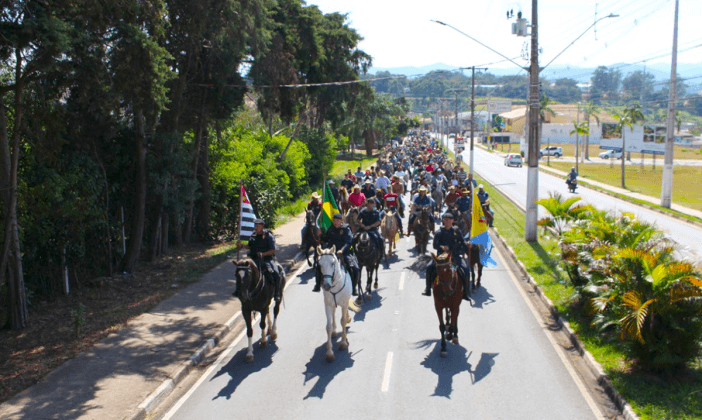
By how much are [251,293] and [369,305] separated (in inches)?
166

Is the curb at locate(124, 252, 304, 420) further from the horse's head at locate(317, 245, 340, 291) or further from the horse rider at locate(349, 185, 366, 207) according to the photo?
the horse rider at locate(349, 185, 366, 207)

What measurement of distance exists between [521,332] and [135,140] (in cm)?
1221

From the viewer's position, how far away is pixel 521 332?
12094 mm

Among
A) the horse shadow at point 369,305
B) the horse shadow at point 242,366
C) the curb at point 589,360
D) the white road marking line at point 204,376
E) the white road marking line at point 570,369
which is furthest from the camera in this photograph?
the horse shadow at point 369,305

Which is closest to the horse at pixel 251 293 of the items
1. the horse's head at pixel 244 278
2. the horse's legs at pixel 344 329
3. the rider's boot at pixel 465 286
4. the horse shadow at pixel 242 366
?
the horse's head at pixel 244 278

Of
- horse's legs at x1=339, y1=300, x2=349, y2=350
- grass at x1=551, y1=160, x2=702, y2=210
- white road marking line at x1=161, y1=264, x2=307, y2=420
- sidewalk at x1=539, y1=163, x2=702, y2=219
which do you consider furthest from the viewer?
grass at x1=551, y1=160, x2=702, y2=210

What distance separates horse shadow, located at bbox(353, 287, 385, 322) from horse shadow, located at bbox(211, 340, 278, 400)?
2.28 metres

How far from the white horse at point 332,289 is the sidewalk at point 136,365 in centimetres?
249

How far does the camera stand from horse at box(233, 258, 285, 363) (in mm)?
10406

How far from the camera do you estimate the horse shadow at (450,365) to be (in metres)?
9.46

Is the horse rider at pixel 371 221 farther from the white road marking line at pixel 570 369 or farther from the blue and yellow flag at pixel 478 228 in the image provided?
the white road marking line at pixel 570 369

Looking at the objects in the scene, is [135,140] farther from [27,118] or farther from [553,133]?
[553,133]

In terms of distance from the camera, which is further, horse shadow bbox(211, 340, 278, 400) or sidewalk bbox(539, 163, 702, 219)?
sidewalk bbox(539, 163, 702, 219)

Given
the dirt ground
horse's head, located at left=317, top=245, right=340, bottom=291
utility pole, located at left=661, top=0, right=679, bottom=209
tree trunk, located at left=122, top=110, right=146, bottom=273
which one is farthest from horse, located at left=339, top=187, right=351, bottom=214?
utility pole, located at left=661, top=0, right=679, bottom=209
